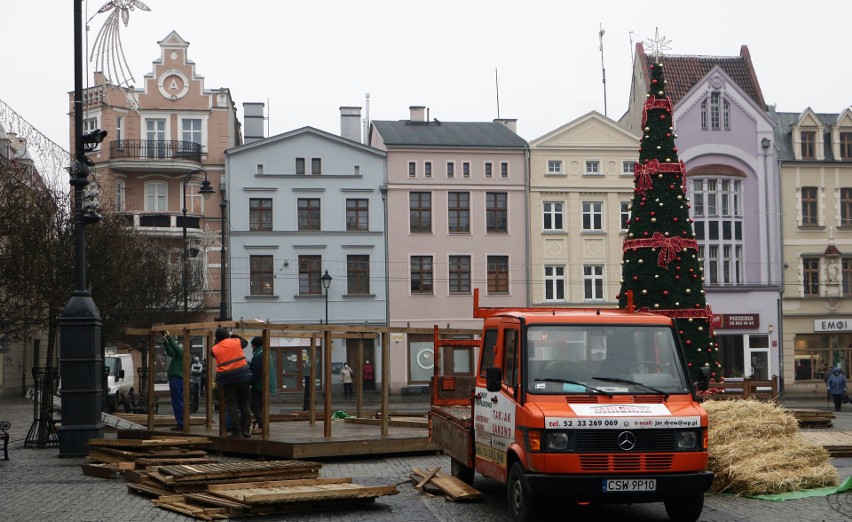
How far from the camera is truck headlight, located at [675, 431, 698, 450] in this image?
11.8 m

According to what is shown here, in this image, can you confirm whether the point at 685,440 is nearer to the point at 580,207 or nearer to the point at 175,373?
the point at 175,373

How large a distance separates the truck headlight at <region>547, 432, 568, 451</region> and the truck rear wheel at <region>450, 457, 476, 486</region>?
10.9 ft

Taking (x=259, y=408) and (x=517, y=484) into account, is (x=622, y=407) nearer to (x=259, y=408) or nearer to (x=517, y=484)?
(x=517, y=484)

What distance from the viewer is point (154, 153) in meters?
54.9

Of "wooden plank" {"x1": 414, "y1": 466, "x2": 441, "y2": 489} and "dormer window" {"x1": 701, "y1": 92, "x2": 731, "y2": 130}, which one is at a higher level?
"dormer window" {"x1": 701, "y1": 92, "x2": 731, "y2": 130}

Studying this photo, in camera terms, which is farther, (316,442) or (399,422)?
(399,422)

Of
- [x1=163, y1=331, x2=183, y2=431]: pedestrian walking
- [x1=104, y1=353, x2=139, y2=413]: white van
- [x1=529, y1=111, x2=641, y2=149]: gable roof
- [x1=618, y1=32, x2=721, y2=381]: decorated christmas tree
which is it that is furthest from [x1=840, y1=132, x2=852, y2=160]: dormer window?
[x1=163, y1=331, x2=183, y2=431]: pedestrian walking

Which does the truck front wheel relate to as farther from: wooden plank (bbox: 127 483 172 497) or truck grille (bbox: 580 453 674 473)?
wooden plank (bbox: 127 483 172 497)

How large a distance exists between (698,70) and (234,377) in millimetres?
46560

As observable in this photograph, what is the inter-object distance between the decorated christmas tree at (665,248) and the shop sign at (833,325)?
1237 inches

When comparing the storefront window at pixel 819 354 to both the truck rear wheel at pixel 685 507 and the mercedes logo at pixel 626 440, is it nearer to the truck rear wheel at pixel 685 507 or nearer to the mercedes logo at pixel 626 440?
the truck rear wheel at pixel 685 507

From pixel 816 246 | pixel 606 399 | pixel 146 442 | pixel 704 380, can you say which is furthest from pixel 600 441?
pixel 816 246

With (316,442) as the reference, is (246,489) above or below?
above

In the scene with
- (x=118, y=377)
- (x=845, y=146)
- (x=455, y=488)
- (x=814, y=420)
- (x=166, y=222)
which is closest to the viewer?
(x=455, y=488)
